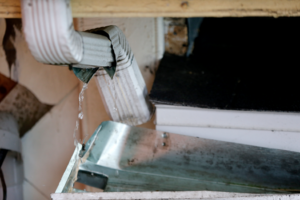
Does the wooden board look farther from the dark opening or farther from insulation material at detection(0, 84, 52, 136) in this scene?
insulation material at detection(0, 84, 52, 136)

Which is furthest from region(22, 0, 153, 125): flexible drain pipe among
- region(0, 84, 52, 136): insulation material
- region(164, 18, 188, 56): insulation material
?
region(0, 84, 52, 136): insulation material

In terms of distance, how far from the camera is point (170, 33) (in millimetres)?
1174

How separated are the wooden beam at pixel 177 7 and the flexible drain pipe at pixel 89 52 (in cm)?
7

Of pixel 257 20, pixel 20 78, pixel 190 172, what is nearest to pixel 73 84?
pixel 20 78

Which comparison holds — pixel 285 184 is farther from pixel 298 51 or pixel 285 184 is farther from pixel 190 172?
pixel 298 51

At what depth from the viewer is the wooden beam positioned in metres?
0.65

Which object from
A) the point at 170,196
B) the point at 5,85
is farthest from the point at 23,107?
the point at 170,196

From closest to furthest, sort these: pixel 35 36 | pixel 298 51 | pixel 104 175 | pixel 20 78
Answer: pixel 35 36
pixel 104 175
pixel 298 51
pixel 20 78

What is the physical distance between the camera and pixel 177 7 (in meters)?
0.65

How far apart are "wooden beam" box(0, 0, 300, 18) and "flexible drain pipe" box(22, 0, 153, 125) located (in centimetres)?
7

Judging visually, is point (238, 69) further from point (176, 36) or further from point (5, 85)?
point (5, 85)

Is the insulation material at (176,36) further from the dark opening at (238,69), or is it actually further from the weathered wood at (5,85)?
the weathered wood at (5,85)

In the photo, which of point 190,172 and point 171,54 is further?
point 171,54

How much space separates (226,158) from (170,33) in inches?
21.4
